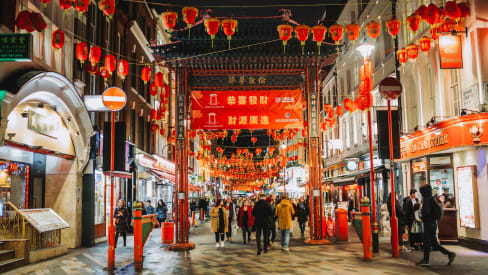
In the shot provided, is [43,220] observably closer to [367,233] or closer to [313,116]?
[367,233]

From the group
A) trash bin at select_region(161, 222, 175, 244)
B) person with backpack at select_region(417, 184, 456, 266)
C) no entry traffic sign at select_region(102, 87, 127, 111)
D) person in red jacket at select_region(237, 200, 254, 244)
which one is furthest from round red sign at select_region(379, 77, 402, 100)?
trash bin at select_region(161, 222, 175, 244)

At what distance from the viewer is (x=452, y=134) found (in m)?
16.2

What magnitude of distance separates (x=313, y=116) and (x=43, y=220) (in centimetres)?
Result: 1088

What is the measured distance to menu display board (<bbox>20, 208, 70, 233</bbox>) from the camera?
44.2 ft

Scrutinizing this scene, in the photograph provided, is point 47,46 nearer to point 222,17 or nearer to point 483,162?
point 222,17

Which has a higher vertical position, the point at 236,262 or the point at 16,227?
the point at 16,227

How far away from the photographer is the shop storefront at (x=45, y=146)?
13653mm

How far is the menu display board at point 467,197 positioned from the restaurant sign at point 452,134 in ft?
3.74

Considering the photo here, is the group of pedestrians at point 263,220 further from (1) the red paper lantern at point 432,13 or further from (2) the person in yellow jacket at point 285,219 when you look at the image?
(1) the red paper lantern at point 432,13

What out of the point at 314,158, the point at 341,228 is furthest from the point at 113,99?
the point at 341,228

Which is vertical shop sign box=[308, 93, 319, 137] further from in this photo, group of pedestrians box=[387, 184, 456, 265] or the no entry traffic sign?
the no entry traffic sign

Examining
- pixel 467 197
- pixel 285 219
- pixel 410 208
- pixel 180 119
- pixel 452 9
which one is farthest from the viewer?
pixel 180 119

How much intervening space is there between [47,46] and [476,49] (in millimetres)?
15054

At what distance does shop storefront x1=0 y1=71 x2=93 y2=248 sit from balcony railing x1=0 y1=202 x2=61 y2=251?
1197 mm
